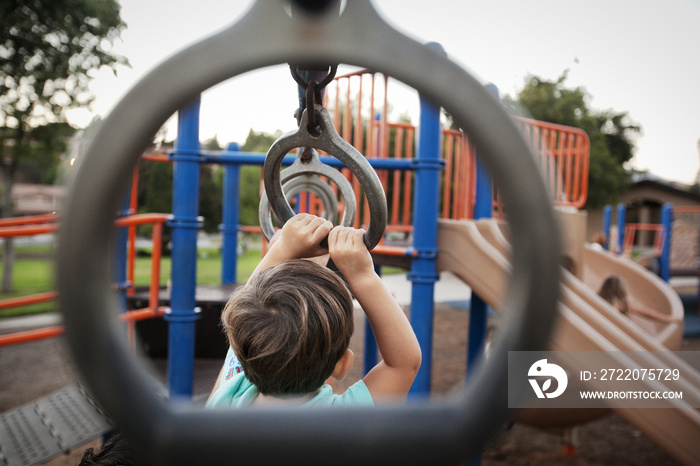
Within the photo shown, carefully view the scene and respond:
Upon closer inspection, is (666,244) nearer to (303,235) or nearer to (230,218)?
(230,218)

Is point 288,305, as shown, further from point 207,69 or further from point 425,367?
point 425,367

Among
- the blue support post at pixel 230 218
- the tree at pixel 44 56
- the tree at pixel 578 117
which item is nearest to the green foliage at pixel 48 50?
the tree at pixel 44 56

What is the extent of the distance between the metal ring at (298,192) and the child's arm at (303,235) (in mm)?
118

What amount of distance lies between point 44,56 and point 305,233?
17.8ft

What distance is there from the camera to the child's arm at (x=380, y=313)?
1.69 ft

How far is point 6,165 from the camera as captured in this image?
521 centimetres

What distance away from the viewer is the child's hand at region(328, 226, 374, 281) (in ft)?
1.68

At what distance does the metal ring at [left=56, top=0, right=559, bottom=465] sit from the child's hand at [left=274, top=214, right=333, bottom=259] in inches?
12.5

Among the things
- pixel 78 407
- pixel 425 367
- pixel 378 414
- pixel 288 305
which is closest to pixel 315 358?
pixel 288 305

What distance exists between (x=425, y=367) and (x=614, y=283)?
1938 mm

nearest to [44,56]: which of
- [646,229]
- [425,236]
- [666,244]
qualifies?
[425,236]

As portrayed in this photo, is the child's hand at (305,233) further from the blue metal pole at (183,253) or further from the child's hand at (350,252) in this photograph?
the blue metal pole at (183,253)

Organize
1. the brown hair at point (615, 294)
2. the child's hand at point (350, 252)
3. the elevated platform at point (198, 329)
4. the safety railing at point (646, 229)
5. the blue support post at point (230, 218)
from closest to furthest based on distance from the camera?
the child's hand at point (350, 252), the elevated platform at point (198, 329), the blue support post at point (230, 218), the brown hair at point (615, 294), the safety railing at point (646, 229)

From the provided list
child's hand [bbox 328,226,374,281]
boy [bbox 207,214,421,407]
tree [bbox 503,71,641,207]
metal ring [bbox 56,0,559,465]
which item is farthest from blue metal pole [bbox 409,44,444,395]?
tree [bbox 503,71,641,207]
